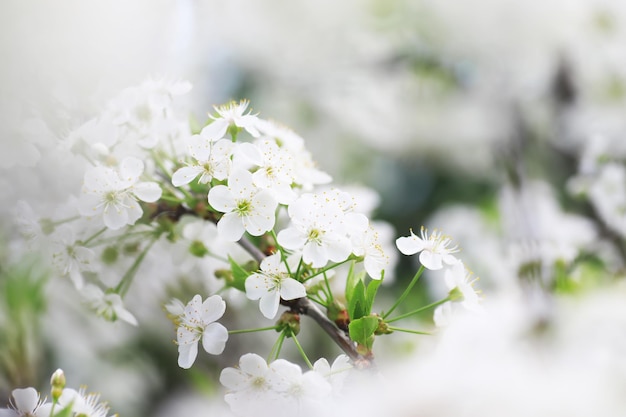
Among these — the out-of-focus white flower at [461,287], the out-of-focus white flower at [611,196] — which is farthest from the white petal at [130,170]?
the out-of-focus white flower at [611,196]

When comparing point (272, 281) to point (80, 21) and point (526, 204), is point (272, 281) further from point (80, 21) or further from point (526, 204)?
point (526, 204)

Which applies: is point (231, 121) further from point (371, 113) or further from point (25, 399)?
point (371, 113)

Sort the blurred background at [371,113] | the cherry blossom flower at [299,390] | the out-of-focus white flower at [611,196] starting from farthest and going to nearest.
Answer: the out-of-focus white flower at [611,196] → the blurred background at [371,113] → the cherry blossom flower at [299,390]

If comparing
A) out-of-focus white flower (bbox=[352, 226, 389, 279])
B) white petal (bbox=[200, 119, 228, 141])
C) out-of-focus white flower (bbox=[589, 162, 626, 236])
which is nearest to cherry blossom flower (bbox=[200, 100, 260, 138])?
white petal (bbox=[200, 119, 228, 141])

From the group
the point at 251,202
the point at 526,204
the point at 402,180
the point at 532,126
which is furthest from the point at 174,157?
the point at 532,126

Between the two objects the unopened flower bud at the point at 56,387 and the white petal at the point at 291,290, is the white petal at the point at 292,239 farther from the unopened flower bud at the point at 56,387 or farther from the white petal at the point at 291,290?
the unopened flower bud at the point at 56,387

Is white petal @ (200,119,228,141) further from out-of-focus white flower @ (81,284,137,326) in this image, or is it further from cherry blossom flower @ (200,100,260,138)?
out-of-focus white flower @ (81,284,137,326)
